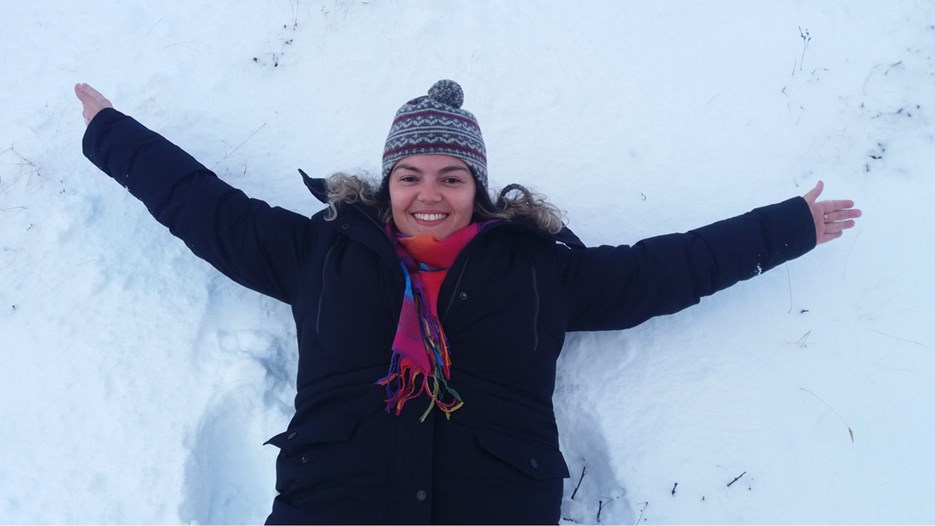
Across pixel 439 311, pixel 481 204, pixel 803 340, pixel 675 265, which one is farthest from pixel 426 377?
pixel 803 340

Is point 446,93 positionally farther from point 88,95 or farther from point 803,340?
point 803,340

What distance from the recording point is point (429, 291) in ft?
9.51

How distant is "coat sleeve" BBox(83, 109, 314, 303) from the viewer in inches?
121

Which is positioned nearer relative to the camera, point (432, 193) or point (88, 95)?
point (432, 193)

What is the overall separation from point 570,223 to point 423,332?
141cm

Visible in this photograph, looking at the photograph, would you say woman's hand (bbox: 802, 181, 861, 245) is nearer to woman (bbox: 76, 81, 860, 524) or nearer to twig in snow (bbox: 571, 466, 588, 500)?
woman (bbox: 76, 81, 860, 524)

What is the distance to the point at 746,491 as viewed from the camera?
3154 millimetres

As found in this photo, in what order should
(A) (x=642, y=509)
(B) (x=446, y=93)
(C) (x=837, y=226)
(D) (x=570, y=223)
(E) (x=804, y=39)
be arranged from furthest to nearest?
1. (E) (x=804, y=39)
2. (D) (x=570, y=223)
3. (C) (x=837, y=226)
4. (A) (x=642, y=509)
5. (B) (x=446, y=93)

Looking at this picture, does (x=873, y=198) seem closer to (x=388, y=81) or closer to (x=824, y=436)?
(x=824, y=436)

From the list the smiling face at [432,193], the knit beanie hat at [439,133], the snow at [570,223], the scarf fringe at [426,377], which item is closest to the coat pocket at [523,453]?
the scarf fringe at [426,377]

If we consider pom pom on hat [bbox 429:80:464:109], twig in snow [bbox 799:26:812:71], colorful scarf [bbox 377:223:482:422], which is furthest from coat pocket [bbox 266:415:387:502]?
twig in snow [bbox 799:26:812:71]

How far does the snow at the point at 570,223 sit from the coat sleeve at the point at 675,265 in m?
0.41

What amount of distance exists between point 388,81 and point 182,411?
7.67ft

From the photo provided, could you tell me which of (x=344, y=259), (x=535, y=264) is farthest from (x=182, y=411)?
(x=535, y=264)
